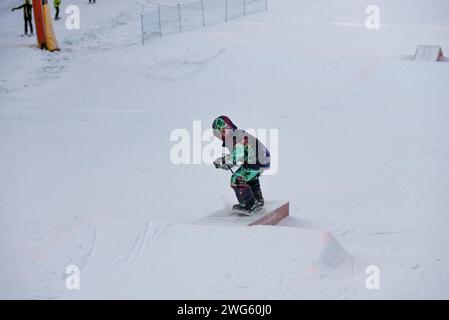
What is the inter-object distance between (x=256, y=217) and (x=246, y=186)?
47cm

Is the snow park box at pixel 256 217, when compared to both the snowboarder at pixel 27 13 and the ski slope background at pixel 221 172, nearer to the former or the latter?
the ski slope background at pixel 221 172

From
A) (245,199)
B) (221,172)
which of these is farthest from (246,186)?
(221,172)

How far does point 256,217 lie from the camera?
9953 millimetres

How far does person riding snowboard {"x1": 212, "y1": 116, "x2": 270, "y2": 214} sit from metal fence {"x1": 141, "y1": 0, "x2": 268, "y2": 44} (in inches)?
701

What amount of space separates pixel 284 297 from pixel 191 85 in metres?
14.8

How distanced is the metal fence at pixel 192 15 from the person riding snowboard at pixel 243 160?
17799 millimetres

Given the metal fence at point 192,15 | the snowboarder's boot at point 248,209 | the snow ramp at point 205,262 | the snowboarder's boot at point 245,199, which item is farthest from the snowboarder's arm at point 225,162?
the metal fence at point 192,15

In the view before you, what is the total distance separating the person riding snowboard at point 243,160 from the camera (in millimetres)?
9883

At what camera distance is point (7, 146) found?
640 inches

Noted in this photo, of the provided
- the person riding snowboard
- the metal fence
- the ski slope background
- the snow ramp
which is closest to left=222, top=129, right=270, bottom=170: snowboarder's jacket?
the person riding snowboard

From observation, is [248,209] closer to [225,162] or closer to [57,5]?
[225,162]
